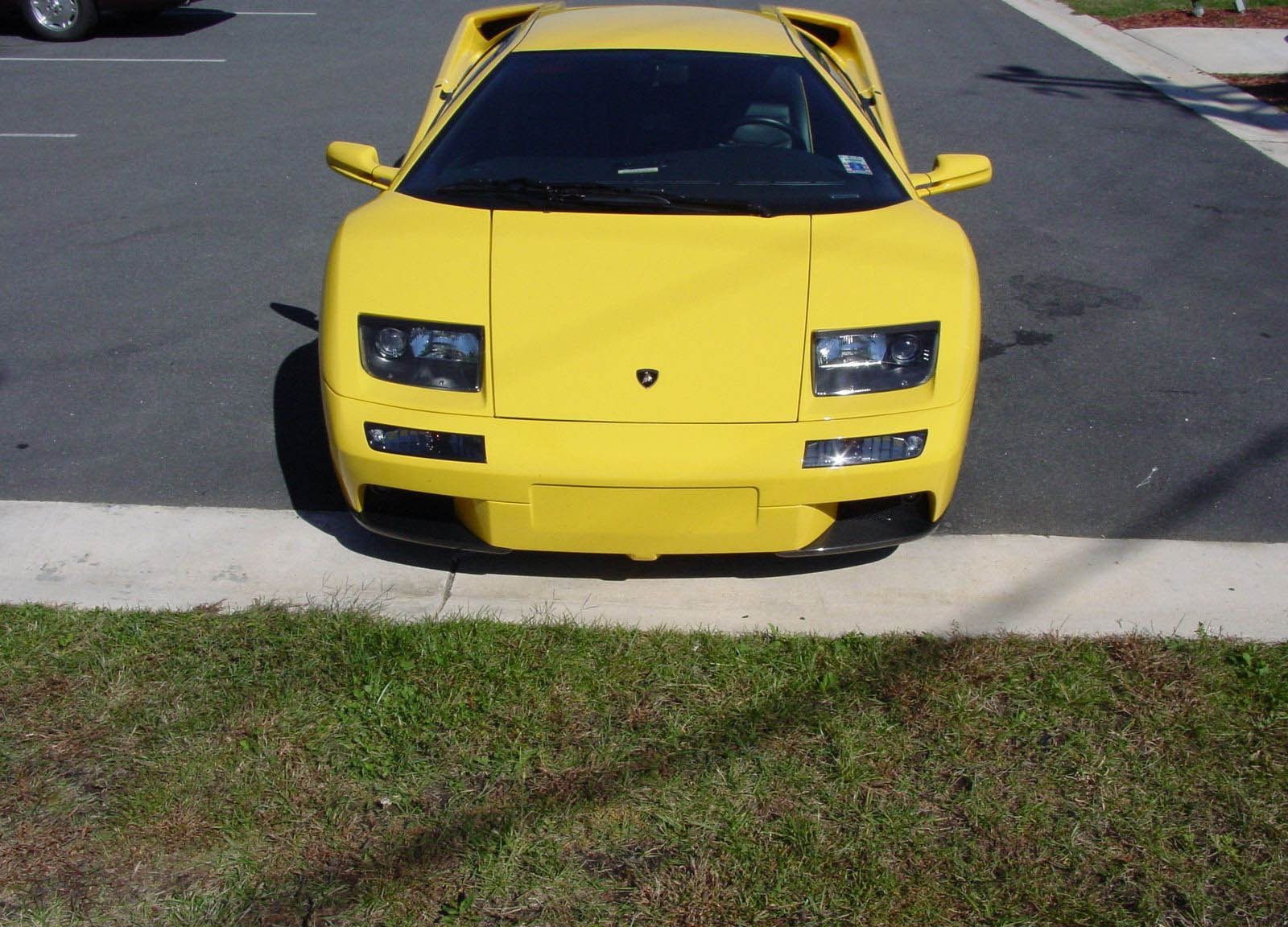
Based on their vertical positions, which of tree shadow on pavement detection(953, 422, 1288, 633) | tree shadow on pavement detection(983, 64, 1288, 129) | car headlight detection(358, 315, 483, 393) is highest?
car headlight detection(358, 315, 483, 393)

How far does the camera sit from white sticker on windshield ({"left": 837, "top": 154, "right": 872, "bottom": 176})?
3.95 m

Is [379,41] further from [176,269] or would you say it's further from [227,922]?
[227,922]

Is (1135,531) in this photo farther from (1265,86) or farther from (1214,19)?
(1214,19)

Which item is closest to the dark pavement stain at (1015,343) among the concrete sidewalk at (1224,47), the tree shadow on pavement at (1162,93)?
the tree shadow on pavement at (1162,93)

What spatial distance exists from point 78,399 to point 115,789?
2.50 metres

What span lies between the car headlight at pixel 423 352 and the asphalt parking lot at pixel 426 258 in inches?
37.7

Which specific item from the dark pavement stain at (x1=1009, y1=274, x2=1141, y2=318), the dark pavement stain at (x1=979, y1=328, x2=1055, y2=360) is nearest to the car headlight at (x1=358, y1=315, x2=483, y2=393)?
the dark pavement stain at (x1=979, y1=328, x2=1055, y2=360)

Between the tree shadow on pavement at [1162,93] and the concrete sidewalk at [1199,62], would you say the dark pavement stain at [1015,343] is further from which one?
the tree shadow on pavement at [1162,93]

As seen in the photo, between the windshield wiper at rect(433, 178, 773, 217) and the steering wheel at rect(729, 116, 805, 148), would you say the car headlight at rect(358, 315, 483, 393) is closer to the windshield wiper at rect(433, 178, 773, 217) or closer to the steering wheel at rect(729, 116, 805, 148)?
the windshield wiper at rect(433, 178, 773, 217)

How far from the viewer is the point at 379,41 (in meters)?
12.9

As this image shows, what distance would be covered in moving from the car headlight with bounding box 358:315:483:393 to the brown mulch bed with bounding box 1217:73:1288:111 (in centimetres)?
938

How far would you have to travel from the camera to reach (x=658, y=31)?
14.7ft

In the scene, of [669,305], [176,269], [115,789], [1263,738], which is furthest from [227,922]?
[176,269]

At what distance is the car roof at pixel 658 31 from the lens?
4.38m
